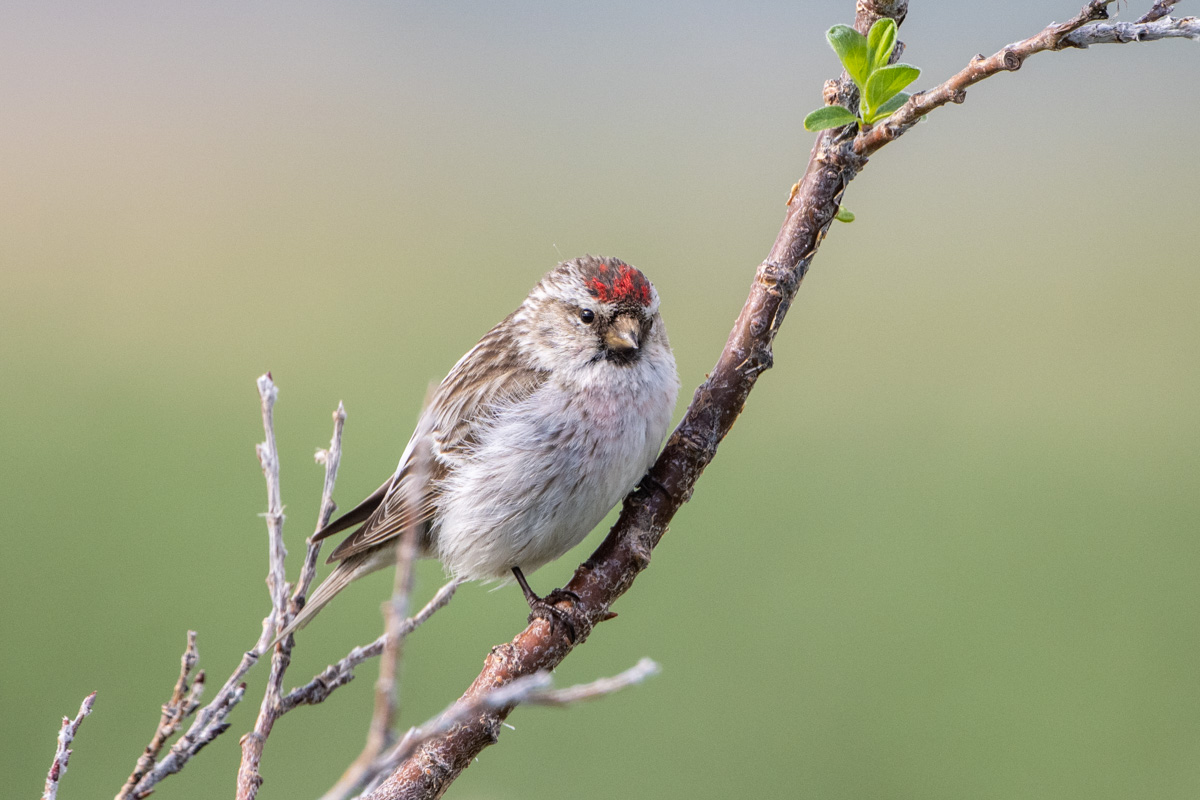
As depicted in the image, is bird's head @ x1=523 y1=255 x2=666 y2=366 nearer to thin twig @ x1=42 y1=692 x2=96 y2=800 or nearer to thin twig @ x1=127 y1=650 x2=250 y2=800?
thin twig @ x1=127 y1=650 x2=250 y2=800

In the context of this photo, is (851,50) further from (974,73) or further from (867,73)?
(974,73)

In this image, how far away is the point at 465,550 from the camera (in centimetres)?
286

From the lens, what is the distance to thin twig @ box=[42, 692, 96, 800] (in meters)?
1.20

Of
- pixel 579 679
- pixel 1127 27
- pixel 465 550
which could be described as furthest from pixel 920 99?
pixel 579 679

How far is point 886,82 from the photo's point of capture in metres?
1.50

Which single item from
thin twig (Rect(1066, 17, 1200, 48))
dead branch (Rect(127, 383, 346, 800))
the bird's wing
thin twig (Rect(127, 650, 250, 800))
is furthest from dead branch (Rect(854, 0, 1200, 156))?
the bird's wing

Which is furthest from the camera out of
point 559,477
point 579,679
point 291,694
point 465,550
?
point 579,679

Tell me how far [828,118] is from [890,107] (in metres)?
0.11

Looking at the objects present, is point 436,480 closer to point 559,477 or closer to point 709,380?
point 559,477

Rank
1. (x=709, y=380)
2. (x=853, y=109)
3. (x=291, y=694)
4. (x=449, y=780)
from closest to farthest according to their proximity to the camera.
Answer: (x=449, y=780) < (x=291, y=694) < (x=853, y=109) < (x=709, y=380)

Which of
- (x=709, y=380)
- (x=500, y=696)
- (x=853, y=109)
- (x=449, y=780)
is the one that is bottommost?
(x=449, y=780)

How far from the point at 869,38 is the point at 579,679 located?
329cm

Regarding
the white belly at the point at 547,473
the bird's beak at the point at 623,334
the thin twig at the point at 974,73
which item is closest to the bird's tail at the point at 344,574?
the white belly at the point at 547,473

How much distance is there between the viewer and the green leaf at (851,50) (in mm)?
1508
